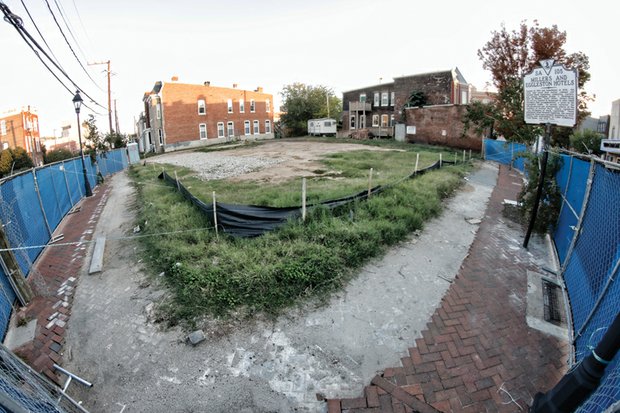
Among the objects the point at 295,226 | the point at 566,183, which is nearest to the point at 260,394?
the point at 295,226

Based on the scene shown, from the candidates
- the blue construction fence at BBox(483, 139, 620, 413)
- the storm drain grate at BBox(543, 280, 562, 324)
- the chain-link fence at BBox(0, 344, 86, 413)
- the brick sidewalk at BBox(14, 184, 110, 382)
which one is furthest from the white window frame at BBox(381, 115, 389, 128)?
the chain-link fence at BBox(0, 344, 86, 413)

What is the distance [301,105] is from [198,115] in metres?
16.5

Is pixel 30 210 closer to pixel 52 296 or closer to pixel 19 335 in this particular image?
pixel 52 296

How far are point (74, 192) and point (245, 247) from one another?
1091 centimetres

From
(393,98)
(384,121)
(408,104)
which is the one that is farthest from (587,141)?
(384,121)

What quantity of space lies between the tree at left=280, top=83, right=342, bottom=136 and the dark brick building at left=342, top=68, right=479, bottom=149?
17.4 ft

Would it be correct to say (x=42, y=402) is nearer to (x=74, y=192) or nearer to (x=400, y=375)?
(x=400, y=375)

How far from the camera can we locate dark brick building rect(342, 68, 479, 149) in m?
A: 31.5

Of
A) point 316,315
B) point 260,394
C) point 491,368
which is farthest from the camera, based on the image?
point 316,315

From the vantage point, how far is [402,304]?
506 centimetres

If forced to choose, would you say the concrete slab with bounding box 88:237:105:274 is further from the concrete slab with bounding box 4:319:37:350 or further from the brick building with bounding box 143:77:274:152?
the brick building with bounding box 143:77:274:152

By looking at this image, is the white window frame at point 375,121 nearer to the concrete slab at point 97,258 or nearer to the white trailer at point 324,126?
the white trailer at point 324,126

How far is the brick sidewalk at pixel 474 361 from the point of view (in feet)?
11.2

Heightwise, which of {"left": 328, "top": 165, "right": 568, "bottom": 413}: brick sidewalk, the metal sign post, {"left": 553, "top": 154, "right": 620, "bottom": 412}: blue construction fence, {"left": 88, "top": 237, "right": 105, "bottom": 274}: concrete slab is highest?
the metal sign post
